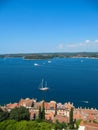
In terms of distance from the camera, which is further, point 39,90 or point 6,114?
point 39,90

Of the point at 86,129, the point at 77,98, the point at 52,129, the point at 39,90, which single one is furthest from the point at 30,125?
the point at 39,90

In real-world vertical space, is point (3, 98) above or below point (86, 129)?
below

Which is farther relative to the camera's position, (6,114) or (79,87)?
(79,87)

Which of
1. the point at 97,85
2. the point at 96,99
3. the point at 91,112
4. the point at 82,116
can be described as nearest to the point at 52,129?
the point at 82,116

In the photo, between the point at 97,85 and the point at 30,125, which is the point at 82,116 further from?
the point at 97,85

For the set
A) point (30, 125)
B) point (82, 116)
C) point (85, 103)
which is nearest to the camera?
point (30, 125)

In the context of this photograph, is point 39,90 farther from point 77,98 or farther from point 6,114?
point 6,114

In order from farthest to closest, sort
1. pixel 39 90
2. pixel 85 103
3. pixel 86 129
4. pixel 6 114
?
pixel 39 90 < pixel 85 103 < pixel 6 114 < pixel 86 129

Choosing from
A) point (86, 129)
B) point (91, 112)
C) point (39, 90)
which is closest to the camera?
point (86, 129)

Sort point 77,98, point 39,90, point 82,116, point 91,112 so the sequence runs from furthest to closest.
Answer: point 39,90
point 77,98
point 91,112
point 82,116
